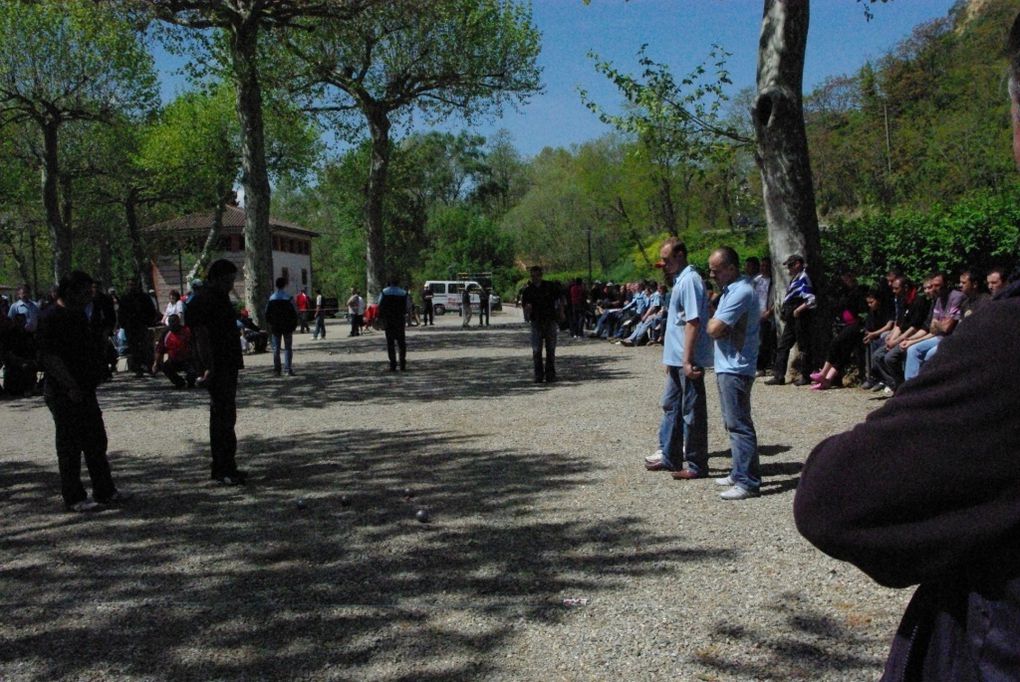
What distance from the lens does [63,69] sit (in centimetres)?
3328

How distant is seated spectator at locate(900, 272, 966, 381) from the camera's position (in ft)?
31.9

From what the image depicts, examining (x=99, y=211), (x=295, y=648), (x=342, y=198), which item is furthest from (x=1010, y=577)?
(x=99, y=211)

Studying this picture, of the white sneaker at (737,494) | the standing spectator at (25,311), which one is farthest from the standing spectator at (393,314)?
the white sneaker at (737,494)

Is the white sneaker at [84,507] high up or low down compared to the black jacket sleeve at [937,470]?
down

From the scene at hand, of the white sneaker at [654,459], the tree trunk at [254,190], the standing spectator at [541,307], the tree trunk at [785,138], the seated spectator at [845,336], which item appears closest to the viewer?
the white sneaker at [654,459]

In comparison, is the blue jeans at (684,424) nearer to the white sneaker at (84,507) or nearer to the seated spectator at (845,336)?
the white sneaker at (84,507)

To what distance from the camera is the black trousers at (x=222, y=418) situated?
7605 mm

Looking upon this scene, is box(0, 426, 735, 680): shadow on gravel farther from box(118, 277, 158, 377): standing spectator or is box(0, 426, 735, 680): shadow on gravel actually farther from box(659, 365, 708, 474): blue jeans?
box(118, 277, 158, 377): standing spectator

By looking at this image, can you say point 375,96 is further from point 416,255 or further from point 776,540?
point 416,255

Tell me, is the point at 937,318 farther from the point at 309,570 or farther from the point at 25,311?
the point at 25,311

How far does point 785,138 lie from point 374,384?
25.3ft

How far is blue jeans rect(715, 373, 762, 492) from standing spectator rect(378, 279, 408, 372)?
33.6ft

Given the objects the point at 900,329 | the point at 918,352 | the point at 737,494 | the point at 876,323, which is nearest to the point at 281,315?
the point at 876,323

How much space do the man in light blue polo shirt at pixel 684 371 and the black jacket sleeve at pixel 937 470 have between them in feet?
19.3
